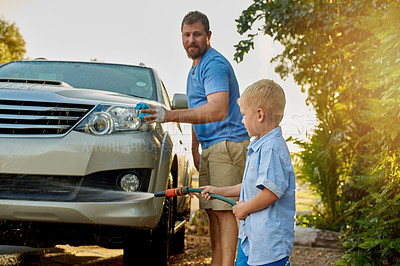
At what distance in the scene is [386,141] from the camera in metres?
2.94

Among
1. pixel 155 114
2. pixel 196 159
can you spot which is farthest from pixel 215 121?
pixel 196 159

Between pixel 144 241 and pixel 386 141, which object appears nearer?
pixel 386 141

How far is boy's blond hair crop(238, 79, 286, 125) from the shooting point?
80.6 inches

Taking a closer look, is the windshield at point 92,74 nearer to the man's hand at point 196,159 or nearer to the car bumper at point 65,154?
the man's hand at point 196,159

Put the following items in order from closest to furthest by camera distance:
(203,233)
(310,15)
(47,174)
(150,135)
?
(47,174) < (150,135) < (310,15) < (203,233)

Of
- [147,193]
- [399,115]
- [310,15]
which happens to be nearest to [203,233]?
[310,15]

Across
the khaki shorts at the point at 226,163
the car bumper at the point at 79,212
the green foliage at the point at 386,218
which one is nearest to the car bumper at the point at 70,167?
the car bumper at the point at 79,212

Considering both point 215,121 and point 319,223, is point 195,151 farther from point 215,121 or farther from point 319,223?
point 319,223

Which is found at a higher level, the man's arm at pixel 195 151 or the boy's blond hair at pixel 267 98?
the boy's blond hair at pixel 267 98

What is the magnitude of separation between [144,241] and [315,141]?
441cm

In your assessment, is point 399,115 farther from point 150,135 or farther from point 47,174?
point 47,174

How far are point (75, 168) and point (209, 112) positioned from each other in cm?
93

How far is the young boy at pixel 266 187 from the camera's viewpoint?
6.41ft

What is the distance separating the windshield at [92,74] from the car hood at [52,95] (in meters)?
0.81
